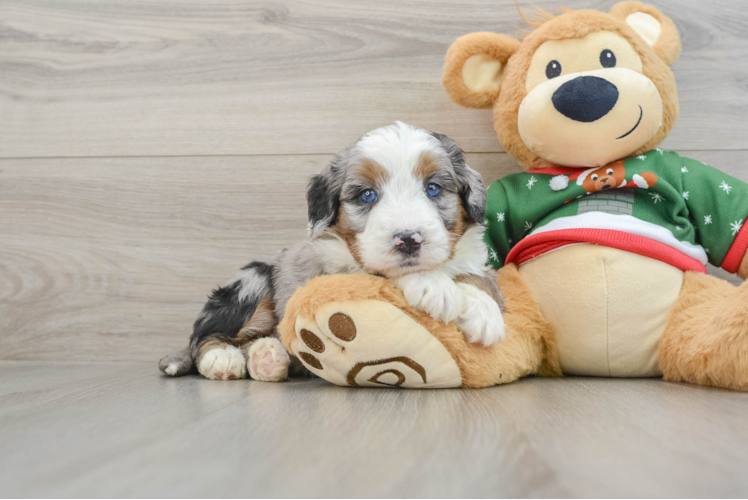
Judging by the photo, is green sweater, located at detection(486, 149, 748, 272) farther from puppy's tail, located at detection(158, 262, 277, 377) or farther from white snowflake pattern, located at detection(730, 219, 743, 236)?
puppy's tail, located at detection(158, 262, 277, 377)

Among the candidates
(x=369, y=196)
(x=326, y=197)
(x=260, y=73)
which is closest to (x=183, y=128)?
(x=260, y=73)

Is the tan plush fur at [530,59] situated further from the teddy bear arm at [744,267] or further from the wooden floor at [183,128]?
the teddy bear arm at [744,267]

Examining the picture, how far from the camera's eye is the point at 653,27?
1553 mm

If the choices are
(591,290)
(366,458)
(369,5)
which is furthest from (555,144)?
(366,458)

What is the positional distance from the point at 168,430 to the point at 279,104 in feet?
4.17

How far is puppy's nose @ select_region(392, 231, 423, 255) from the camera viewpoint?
1.13 meters

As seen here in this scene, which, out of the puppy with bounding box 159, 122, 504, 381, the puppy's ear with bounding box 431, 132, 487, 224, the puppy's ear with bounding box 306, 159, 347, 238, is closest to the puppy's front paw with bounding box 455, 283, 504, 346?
the puppy with bounding box 159, 122, 504, 381

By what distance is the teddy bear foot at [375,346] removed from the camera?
1.11 metres

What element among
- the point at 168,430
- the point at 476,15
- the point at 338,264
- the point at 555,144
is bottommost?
the point at 168,430

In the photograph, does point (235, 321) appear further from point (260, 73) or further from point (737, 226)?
point (737, 226)

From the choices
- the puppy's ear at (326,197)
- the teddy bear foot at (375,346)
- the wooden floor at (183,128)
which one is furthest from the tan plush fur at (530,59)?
the teddy bear foot at (375,346)

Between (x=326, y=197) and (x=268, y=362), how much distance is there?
0.44 metres

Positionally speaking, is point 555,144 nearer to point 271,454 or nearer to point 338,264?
point 338,264

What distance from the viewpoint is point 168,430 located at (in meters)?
0.88
